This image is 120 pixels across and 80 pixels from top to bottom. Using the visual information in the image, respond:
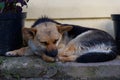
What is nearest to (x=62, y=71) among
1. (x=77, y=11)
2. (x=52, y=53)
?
(x=52, y=53)

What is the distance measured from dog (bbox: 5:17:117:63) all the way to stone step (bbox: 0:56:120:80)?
0.13 m

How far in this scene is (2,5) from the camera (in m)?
3.95

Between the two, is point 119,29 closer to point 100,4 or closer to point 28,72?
point 100,4

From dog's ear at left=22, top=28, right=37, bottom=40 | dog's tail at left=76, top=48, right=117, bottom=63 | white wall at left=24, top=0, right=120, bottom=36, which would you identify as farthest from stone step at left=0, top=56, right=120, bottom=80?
white wall at left=24, top=0, right=120, bottom=36

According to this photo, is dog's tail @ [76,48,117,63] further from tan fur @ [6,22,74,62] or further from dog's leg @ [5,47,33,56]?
dog's leg @ [5,47,33,56]

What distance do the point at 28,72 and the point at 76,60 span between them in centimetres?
59

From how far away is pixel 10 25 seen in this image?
13.4 feet

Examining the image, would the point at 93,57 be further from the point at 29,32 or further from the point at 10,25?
the point at 10,25

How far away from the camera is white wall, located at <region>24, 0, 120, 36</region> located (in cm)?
477

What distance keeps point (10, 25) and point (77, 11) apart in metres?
1.18

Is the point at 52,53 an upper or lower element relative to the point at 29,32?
lower

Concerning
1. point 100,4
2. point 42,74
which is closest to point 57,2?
point 100,4

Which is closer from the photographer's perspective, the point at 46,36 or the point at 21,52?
the point at 46,36

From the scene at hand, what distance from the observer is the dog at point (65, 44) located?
3732 mm
